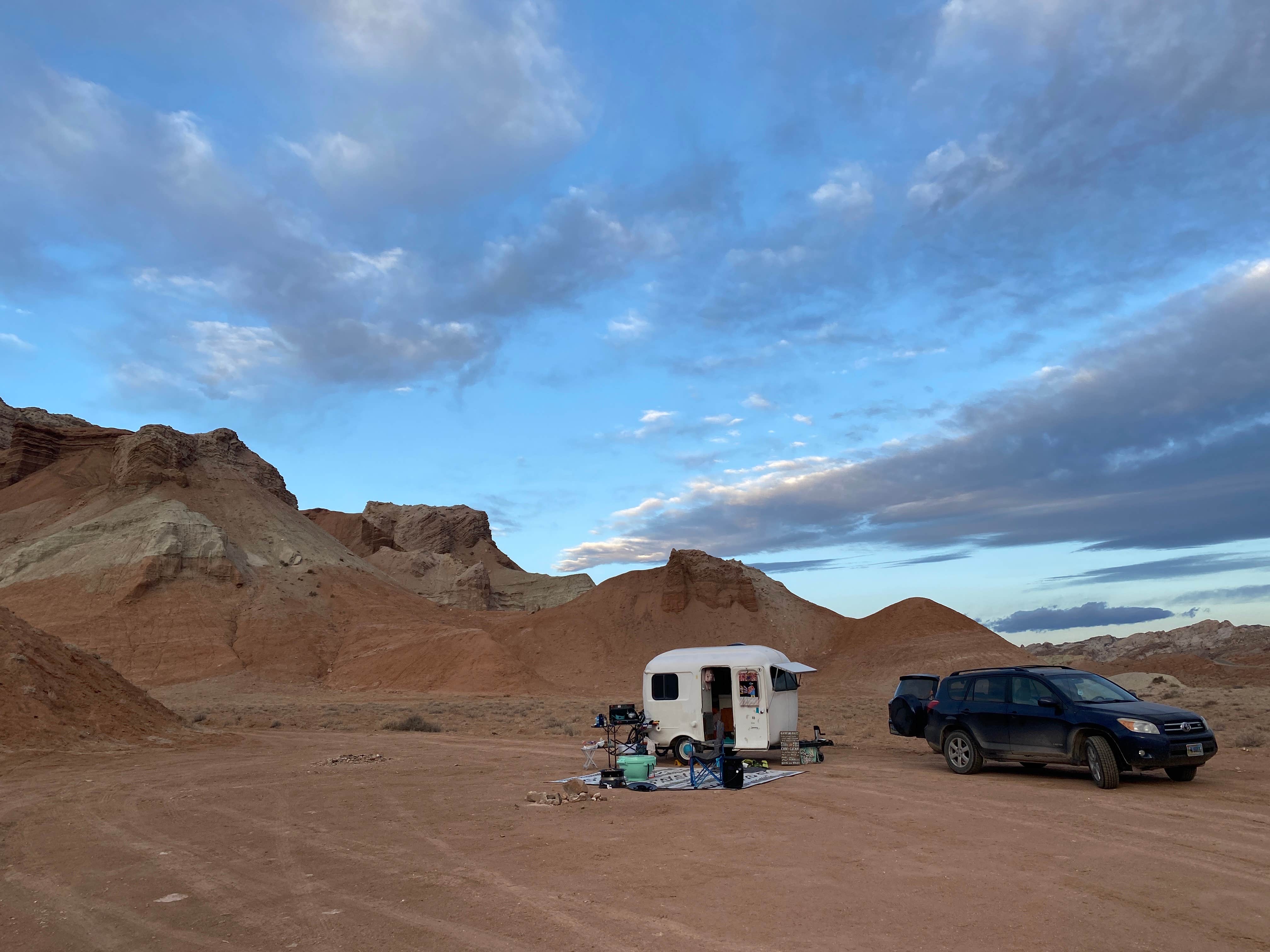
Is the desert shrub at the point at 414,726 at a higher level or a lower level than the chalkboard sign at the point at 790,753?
higher

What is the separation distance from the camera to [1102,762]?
1130 cm

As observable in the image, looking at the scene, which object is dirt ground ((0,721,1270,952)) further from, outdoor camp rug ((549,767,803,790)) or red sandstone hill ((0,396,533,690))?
red sandstone hill ((0,396,533,690))

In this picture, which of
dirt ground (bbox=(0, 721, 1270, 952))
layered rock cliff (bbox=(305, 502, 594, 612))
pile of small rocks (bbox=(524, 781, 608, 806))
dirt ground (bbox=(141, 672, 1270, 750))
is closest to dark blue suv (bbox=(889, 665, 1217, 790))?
dirt ground (bbox=(0, 721, 1270, 952))

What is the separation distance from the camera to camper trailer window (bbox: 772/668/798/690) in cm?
1544

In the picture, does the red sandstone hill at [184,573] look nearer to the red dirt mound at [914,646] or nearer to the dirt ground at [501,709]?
the dirt ground at [501,709]

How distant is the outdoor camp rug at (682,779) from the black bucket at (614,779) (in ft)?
0.71

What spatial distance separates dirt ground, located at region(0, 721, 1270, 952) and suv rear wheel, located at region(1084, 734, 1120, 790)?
31 cm

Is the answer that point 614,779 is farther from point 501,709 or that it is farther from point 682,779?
point 501,709

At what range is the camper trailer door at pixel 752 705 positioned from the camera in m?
15.1

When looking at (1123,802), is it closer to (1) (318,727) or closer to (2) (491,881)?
(2) (491,881)

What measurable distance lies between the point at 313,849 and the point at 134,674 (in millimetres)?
48381

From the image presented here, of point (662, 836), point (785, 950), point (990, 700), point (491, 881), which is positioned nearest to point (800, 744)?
point (990, 700)

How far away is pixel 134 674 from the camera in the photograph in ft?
159

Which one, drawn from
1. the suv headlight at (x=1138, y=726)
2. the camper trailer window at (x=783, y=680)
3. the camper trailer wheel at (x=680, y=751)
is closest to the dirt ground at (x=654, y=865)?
the suv headlight at (x=1138, y=726)
